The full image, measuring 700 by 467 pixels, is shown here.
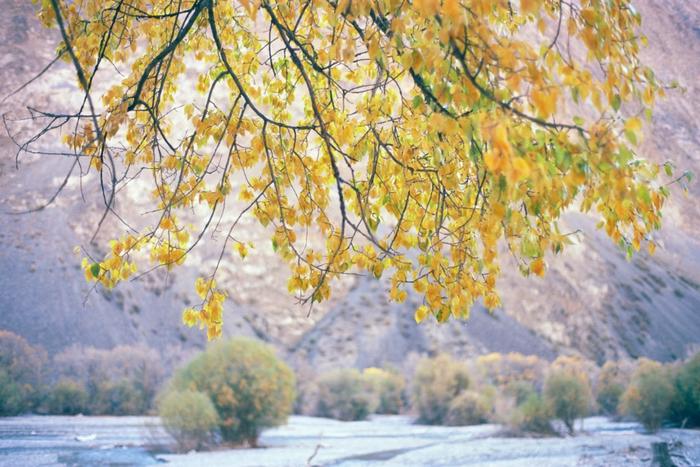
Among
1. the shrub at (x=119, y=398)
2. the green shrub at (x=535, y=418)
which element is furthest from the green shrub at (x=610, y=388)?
the shrub at (x=119, y=398)

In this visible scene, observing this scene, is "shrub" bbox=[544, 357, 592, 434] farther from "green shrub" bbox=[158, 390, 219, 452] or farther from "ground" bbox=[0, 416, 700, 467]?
"green shrub" bbox=[158, 390, 219, 452]

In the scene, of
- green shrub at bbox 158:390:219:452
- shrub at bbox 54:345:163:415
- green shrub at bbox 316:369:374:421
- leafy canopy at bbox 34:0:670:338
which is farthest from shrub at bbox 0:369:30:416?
leafy canopy at bbox 34:0:670:338

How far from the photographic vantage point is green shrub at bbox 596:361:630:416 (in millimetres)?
27062

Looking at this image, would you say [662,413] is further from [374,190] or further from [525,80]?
[525,80]

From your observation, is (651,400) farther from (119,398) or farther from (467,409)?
(119,398)

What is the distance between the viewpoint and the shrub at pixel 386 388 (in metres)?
30.5

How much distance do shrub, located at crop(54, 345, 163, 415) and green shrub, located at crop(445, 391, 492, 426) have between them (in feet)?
36.6

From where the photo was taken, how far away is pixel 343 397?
2822 centimetres

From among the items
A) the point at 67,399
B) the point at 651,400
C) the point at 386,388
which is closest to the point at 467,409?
the point at 386,388

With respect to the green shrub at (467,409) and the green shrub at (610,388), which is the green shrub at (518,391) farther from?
the green shrub at (610,388)

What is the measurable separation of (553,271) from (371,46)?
4560 centimetres

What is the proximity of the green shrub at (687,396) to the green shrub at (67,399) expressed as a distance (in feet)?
62.9

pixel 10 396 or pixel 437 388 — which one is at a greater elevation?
pixel 437 388

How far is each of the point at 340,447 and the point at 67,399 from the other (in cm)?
1061
